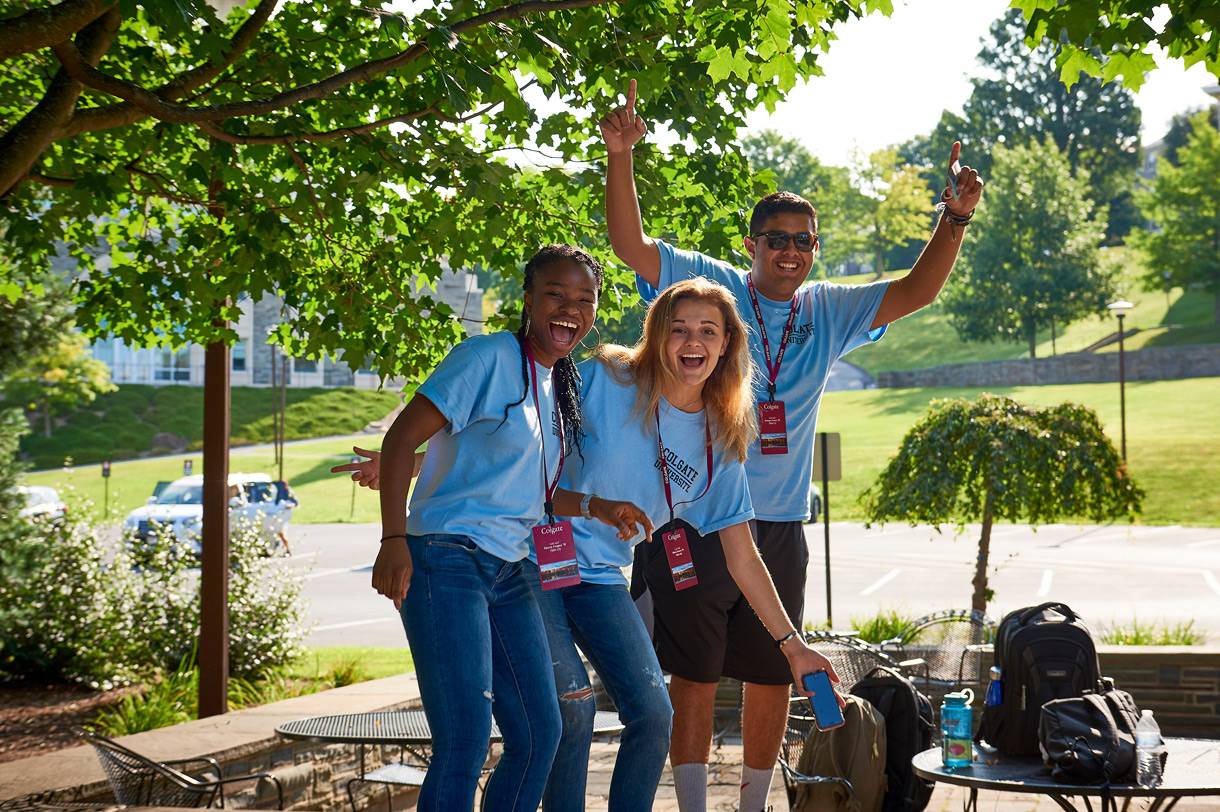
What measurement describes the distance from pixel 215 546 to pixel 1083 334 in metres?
67.4

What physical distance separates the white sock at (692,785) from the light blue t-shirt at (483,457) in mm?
1179

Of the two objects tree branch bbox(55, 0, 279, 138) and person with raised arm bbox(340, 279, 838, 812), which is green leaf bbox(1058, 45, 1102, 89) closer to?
person with raised arm bbox(340, 279, 838, 812)

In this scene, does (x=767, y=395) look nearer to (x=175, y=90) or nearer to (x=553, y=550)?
(x=553, y=550)

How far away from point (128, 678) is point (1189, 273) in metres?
57.7

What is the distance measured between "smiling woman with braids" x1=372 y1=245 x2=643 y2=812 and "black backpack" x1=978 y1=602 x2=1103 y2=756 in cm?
210

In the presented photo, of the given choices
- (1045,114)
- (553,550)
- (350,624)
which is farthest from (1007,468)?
(1045,114)

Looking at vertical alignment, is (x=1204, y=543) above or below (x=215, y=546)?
below

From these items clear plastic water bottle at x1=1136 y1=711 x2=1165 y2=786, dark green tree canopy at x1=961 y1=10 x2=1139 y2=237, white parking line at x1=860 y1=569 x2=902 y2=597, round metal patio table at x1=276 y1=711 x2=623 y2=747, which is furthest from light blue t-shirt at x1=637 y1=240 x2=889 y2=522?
dark green tree canopy at x1=961 y1=10 x2=1139 y2=237

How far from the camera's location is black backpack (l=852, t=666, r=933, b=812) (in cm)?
542

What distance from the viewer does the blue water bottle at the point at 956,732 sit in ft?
15.4

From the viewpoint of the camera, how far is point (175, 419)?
5791 centimetres

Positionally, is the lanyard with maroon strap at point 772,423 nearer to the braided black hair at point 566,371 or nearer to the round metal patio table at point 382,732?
the braided black hair at point 566,371

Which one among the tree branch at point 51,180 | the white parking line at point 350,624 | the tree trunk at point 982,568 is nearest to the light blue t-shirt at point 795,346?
the tree branch at point 51,180

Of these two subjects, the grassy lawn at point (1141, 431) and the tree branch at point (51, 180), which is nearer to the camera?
the tree branch at point (51, 180)
